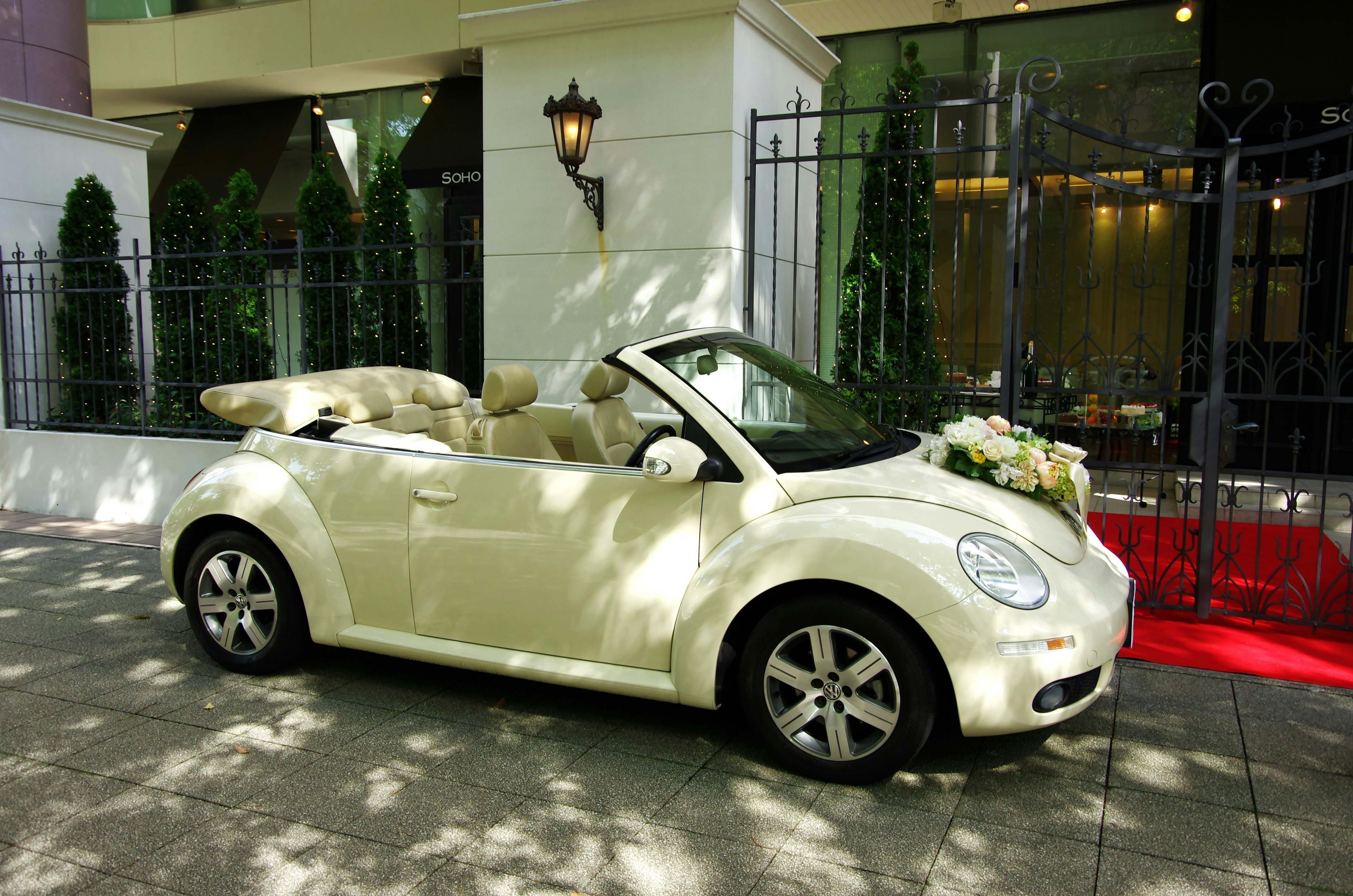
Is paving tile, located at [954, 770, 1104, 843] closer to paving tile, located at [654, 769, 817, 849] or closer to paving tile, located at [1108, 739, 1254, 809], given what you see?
paving tile, located at [1108, 739, 1254, 809]

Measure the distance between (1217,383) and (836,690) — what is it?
11.2 feet

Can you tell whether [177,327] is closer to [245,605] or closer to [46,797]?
[245,605]

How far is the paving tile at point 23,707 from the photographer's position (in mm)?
4215

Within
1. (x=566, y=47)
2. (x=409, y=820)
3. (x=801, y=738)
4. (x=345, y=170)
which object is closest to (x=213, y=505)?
(x=409, y=820)

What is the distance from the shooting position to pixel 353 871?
3.00 meters

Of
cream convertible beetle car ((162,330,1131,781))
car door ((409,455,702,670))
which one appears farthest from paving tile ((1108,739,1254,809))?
car door ((409,455,702,670))

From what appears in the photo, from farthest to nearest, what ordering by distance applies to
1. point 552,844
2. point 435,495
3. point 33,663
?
point 33,663
point 435,495
point 552,844

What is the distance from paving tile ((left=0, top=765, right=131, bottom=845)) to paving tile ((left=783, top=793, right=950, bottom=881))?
8.22 feet

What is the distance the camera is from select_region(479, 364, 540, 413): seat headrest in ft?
15.6

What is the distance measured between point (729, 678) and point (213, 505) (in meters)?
2.65

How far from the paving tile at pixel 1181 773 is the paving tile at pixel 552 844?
1.86 meters

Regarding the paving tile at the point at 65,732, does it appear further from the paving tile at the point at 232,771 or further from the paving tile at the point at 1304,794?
the paving tile at the point at 1304,794

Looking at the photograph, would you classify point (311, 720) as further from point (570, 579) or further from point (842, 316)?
point (842, 316)

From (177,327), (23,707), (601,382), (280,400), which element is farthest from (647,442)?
(177,327)
